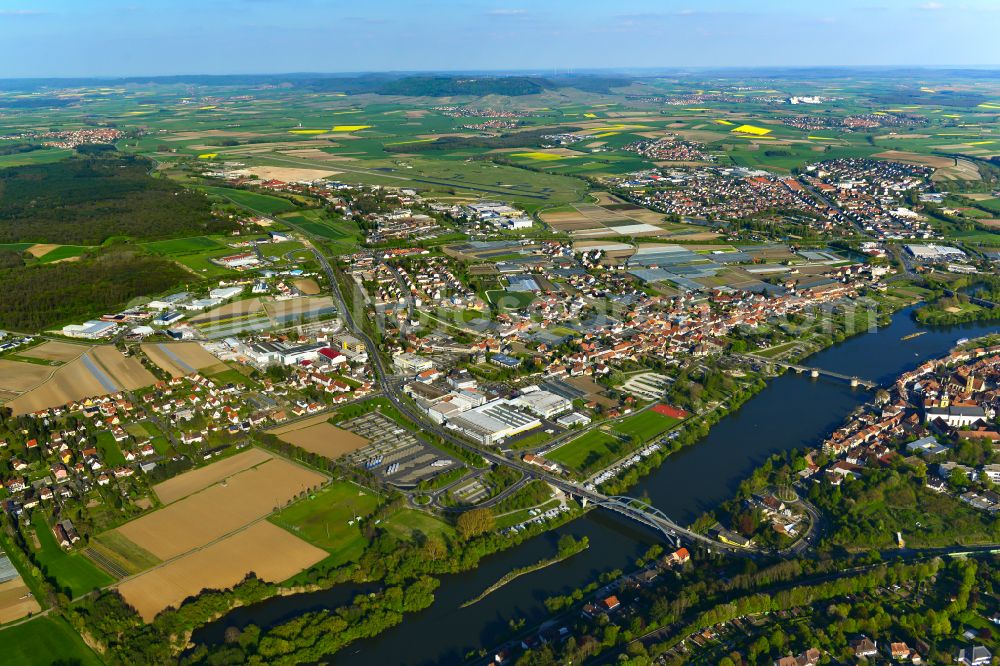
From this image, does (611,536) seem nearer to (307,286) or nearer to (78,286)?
(307,286)

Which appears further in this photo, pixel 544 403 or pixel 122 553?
pixel 544 403

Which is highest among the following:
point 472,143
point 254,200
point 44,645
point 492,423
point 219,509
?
point 472,143

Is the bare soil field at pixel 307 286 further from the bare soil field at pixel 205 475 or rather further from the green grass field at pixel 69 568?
the green grass field at pixel 69 568

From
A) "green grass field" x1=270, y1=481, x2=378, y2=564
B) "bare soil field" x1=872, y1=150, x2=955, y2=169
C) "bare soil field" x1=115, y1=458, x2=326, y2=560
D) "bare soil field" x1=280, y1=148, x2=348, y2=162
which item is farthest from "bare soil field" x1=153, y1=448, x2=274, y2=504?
"bare soil field" x1=872, y1=150, x2=955, y2=169

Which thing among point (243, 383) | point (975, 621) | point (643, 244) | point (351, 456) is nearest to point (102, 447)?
point (243, 383)

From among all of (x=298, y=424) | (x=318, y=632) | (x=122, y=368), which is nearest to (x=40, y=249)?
(x=122, y=368)

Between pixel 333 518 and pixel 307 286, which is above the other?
pixel 307 286

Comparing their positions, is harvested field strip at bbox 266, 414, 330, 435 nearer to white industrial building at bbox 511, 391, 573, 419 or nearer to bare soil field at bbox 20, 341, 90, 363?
white industrial building at bbox 511, 391, 573, 419
